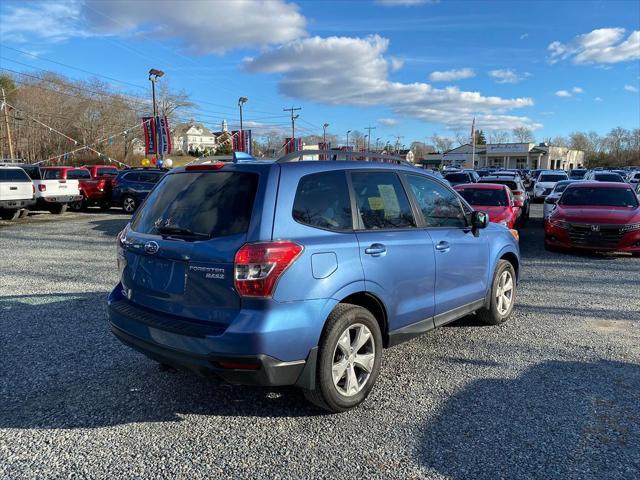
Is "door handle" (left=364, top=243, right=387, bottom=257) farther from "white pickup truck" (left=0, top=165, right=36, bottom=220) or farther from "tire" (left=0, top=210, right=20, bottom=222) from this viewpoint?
"tire" (left=0, top=210, right=20, bottom=222)

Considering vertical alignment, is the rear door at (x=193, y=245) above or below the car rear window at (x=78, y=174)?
below

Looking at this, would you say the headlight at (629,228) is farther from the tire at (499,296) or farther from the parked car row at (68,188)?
the parked car row at (68,188)

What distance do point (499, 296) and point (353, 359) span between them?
269 centimetres

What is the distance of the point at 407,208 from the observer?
424cm

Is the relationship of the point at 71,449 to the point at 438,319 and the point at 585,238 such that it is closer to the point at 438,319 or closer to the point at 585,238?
the point at 438,319

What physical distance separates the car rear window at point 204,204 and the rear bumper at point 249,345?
1.96 feet

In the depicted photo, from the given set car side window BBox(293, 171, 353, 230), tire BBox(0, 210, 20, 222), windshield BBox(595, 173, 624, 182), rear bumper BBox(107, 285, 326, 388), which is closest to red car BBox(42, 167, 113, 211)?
tire BBox(0, 210, 20, 222)

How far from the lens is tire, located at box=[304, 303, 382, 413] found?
3311 mm

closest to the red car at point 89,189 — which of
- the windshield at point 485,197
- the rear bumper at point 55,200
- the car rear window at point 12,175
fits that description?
the rear bumper at point 55,200

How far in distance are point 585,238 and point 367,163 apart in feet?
25.2

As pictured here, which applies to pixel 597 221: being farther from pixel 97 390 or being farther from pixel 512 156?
pixel 512 156

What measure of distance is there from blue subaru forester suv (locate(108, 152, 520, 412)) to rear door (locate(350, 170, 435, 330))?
12mm

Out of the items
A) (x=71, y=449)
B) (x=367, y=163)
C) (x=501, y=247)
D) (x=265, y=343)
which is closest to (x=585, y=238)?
(x=501, y=247)

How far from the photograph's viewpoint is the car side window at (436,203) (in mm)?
4434
